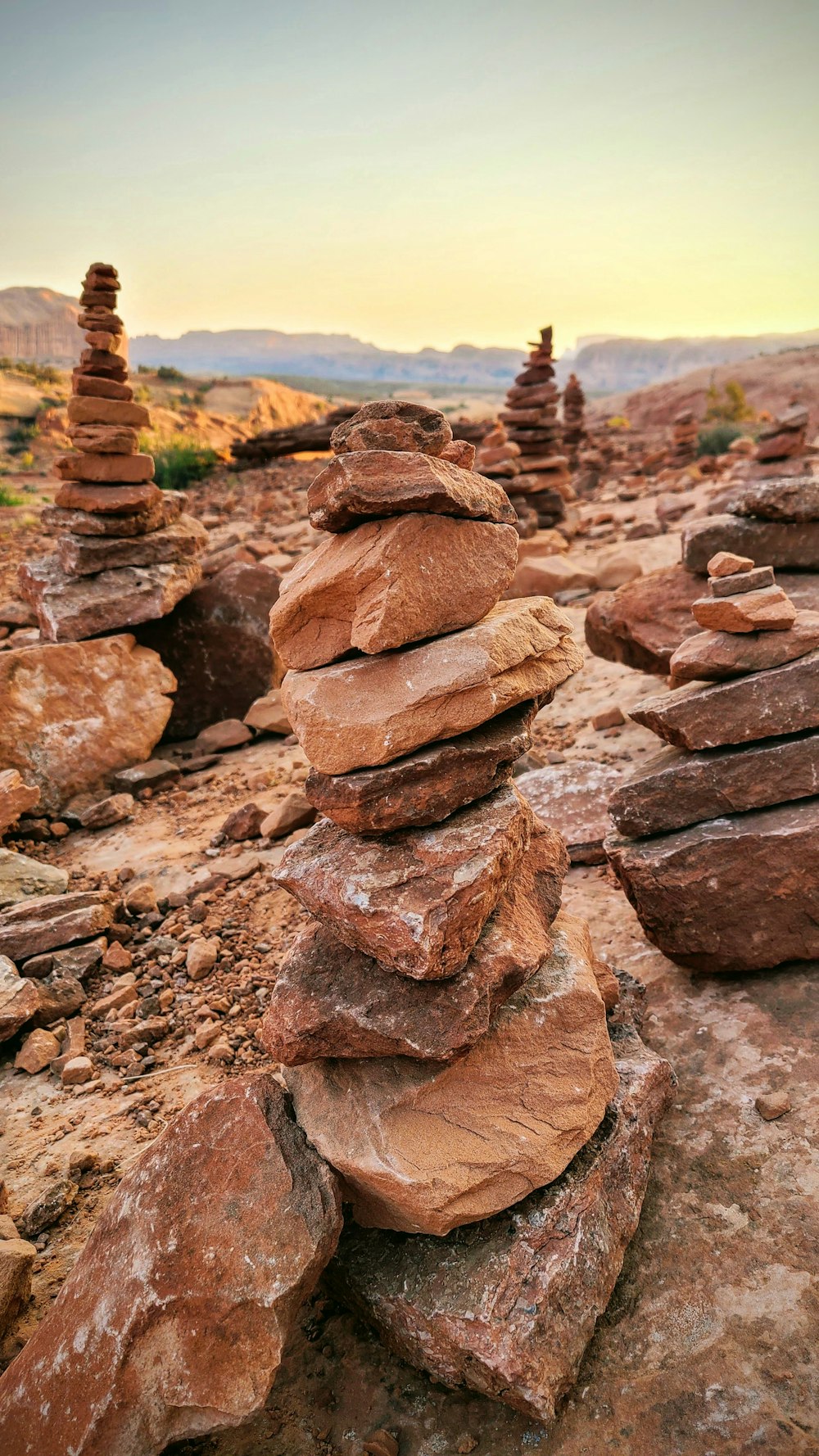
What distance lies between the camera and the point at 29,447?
25297 mm

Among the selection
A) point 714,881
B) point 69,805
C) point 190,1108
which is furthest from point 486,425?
point 190,1108

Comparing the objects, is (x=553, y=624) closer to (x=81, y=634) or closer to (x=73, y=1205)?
(x=73, y=1205)

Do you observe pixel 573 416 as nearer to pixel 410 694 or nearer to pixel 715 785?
pixel 715 785

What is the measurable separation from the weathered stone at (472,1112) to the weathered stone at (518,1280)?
0.10m

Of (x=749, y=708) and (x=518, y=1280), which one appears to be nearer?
(x=518, y=1280)

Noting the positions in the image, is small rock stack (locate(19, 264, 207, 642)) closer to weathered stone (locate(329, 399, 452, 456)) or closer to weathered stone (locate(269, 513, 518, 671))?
weathered stone (locate(269, 513, 518, 671))

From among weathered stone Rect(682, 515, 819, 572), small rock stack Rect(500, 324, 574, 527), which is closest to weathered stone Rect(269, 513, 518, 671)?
weathered stone Rect(682, 515, 819, 572)

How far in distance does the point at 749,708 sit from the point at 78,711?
5.32 metres

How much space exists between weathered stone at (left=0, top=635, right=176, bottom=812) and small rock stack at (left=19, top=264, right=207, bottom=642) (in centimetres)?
36

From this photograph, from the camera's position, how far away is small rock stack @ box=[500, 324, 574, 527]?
1397cm

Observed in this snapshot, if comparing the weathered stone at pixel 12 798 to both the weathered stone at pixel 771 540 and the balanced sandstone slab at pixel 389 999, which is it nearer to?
the balanced sandstone slab at pixel 389 999

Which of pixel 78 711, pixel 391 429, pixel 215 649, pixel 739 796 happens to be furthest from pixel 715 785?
pixel 215 649

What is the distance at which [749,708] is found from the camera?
3793 millimetres

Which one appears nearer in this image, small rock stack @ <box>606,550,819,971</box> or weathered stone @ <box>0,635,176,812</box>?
small rock stack @ <box>606,550,819,971</box>
